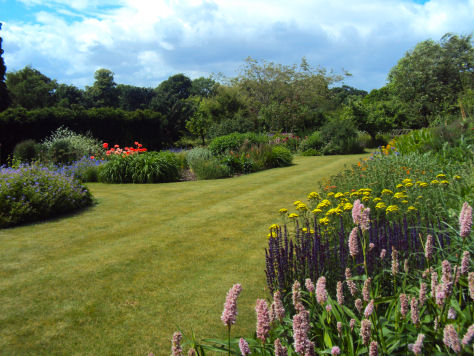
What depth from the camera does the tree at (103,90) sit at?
49031 millimetres

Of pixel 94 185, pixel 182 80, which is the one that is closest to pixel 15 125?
pixel 94 185

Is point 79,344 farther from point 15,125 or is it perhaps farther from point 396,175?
point 15,125

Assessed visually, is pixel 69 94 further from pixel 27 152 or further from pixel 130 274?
pixel 130 274

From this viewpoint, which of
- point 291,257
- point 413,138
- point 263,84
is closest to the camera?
point 291,257

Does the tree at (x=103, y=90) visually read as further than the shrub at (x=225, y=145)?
Yes

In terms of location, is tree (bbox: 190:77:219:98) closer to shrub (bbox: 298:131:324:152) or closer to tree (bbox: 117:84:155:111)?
tree (bbox: 117:84:155:111)

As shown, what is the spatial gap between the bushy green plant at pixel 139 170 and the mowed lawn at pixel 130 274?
335cm

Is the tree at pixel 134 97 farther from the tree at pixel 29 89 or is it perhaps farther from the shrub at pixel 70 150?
the shrub at pixel 70 150

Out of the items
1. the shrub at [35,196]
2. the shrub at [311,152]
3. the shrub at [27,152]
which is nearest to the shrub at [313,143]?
the shrub at [311,152]

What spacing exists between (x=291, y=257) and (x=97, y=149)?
13.7 m

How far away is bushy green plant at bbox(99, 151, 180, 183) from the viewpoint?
11625 millimetres

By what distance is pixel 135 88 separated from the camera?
160 ft

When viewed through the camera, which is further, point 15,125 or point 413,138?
point 15,125

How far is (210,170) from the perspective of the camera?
12.1m
